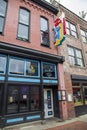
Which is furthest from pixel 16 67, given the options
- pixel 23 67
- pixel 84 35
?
pixel 84 35

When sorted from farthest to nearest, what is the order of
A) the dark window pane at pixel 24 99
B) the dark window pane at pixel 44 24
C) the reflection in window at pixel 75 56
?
the reflection in window at pixel 75 56 < the dark window pane at pixel 44 24 < the dark window pane at pixel 24 99

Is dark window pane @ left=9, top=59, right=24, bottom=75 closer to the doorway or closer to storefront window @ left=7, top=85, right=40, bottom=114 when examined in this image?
storefront window @ left=7, top=85, right=40, bottom=114

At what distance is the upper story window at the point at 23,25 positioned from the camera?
865 cm

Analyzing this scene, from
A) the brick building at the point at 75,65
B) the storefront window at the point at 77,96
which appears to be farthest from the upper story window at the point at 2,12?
the storefront window at the point at 77,96

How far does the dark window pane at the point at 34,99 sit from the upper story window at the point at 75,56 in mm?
4996

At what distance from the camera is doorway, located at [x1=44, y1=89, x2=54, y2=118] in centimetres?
907

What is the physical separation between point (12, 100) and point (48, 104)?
343 cm

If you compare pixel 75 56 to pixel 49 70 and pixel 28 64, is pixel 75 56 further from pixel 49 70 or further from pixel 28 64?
pixel 28 64

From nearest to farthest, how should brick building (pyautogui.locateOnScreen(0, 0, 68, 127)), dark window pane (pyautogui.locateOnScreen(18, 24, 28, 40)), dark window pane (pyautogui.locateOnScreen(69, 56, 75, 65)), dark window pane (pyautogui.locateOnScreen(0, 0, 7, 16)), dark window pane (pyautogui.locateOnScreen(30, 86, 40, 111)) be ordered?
1. brick building (pyautogui.locateOnScreen(0, 0, 68, 127))
2. dark window pane (pyautogui.locateOnScreen(30, 86, 40, 111))
3. dark window pane (pyautogui.locateOnScreen(0, 0, 7, 16))
4. dark window pane (pyautogui.locateOnScreen(18, 24, 28, 40))
5. dark window pane (pyautogui.locateOnScreen(69, 56, 75, 65))

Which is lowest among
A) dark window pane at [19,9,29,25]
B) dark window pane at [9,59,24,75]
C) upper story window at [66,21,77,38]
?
dark window pane at [9,59,24,75]

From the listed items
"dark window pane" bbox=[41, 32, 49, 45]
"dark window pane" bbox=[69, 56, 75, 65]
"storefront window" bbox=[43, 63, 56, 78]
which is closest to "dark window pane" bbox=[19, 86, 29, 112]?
"storefront window" bbox=[43, 63, 56, 78]

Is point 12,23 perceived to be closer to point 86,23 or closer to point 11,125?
point 11,125

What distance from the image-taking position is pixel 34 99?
7.99m

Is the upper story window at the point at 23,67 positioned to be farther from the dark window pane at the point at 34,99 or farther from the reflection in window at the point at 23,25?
the reflection in window at the point at 23,25
